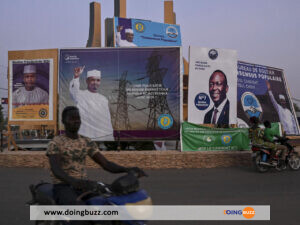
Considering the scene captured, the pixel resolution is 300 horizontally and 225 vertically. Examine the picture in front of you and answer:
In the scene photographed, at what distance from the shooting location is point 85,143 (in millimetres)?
3492

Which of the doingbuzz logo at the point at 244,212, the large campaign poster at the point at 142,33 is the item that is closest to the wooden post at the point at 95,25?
the large campaign poster at the point at 142,33

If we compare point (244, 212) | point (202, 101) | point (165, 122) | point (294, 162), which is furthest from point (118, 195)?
point (202, 101)

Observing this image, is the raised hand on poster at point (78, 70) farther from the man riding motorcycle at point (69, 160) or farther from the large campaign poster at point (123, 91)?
the man riding motorcycle at point (69, 160)

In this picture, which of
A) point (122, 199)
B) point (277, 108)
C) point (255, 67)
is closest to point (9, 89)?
Result: point (255, 67)

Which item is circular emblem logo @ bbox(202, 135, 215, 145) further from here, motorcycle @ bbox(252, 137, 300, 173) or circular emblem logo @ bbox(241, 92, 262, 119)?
circular emblem logo @ bbox(241, 92, 262, 119)

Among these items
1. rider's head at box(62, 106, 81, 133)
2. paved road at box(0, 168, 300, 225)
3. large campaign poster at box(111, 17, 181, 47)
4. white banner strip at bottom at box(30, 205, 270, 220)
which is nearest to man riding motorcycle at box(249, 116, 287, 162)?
paved road at box(0, 168, 300, 225)

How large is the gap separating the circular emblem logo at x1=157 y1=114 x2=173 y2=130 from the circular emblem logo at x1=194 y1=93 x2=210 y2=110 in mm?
1287

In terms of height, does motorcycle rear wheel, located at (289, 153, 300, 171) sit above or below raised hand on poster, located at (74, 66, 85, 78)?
below

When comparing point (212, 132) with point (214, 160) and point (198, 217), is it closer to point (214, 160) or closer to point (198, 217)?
point (214, 160)

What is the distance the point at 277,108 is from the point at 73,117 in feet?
49.4

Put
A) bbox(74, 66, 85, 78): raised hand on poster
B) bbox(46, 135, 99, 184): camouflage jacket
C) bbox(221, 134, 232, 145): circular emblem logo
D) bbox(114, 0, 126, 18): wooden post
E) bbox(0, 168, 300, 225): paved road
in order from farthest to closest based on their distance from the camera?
bbox(114, 0, 126, 18): wooden post, bbox(74, 66, 85, 78): raised hand on poster, bbox(221, 134, 232, 145): circular emblem logo, bbox(0, 168, 300, 225): paved road, bbox(46, 135, 99, 184): camouflage jacket

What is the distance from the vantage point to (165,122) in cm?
1432

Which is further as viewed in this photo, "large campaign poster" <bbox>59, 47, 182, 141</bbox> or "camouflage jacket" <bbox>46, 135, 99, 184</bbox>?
"large campaign poster" <bbox>59, 47, 182, 141</bbox>

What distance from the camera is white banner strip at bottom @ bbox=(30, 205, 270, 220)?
2.78 meters
